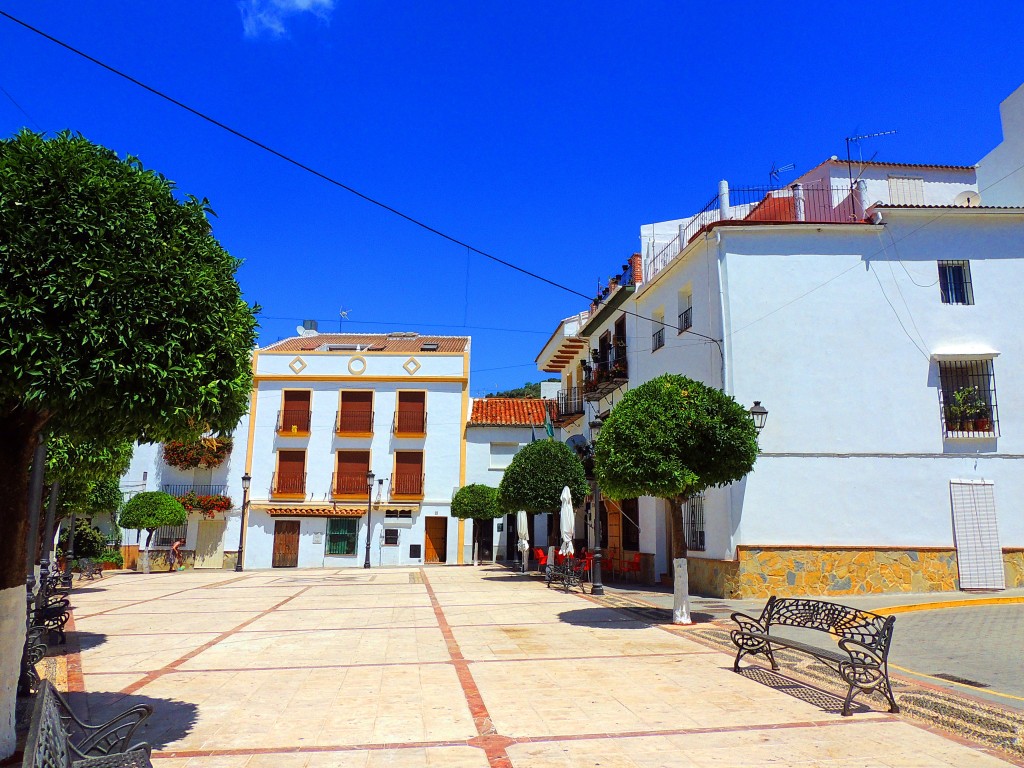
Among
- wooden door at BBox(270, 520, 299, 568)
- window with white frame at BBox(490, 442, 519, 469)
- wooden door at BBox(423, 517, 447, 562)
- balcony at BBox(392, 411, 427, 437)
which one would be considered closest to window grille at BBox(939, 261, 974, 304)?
window with white frame at BBox(490, 442, 519, 469)

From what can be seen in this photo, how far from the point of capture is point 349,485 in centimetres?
2966

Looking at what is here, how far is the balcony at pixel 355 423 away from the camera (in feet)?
98.7

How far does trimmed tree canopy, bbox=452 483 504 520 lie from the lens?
85.5 feet

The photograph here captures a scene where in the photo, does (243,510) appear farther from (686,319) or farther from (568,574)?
(686,319)

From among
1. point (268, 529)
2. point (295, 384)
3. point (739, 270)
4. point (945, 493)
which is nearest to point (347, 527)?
point (268, 529)

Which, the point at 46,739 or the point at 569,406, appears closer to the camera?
the point at 46,739

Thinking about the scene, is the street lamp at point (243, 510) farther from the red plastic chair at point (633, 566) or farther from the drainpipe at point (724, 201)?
the drainpipe at point (724, 201)

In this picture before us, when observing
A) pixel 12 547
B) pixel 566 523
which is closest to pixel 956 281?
pixel 566 523

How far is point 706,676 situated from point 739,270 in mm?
10180

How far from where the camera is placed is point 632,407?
35.7 ft

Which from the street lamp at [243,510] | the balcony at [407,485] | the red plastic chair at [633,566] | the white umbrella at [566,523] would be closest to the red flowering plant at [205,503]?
the street lamp at [243,510]

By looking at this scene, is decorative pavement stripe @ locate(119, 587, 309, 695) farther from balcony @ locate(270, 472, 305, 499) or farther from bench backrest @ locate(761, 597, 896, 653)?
balcony @ locate(270, 472, 305, 499)

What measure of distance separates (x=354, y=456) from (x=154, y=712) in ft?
80.4

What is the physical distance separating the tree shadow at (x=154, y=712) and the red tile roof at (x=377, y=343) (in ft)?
83.9
